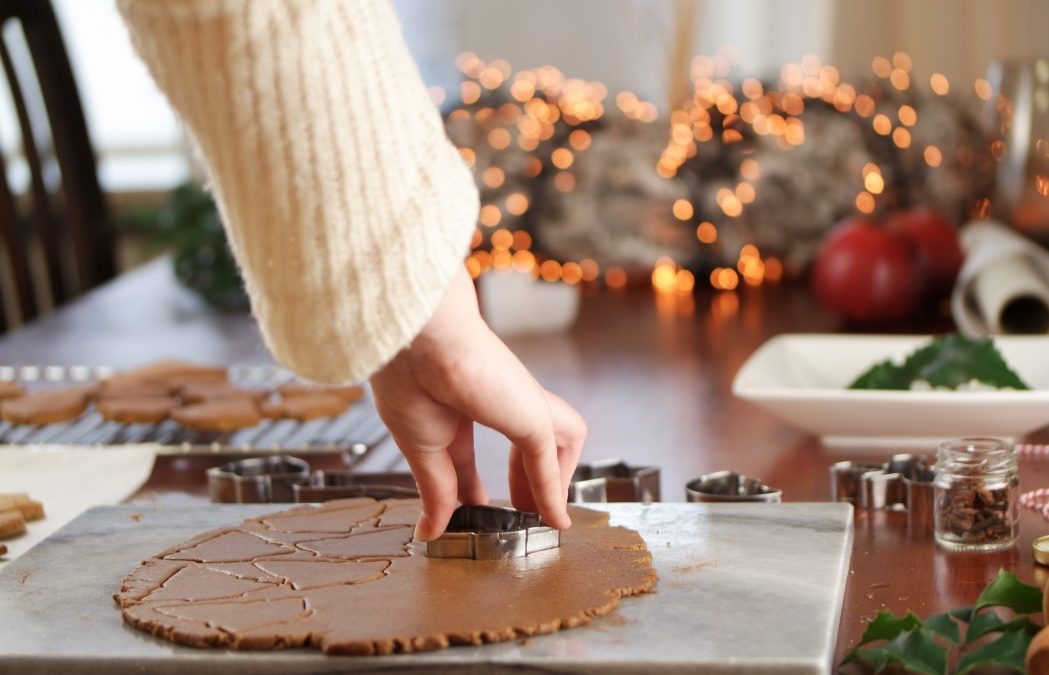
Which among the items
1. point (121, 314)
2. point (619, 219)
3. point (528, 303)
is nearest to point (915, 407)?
Result: point (528, 303)

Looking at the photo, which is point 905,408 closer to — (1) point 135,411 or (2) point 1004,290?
(2) point 1004,290

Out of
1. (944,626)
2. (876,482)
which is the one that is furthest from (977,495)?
(944,626)

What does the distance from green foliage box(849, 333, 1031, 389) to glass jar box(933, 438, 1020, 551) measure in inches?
11.4

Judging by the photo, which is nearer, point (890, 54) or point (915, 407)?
point (915, 407)

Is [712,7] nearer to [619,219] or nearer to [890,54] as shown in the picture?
[890,54]

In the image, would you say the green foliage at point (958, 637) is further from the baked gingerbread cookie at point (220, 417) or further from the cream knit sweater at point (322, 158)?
the baked gingerbread cookie at point (220, 417)

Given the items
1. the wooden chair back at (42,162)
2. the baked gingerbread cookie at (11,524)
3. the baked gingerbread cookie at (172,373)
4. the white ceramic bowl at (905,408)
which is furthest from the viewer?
the wooden chair back at (42,162)

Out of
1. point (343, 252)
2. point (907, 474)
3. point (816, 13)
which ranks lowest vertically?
point (907, 474)

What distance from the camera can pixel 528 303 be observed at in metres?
1.95

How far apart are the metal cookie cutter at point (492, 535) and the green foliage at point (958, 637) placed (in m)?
0.23

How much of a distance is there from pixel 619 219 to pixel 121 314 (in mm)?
743

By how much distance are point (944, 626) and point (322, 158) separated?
430 millimetres

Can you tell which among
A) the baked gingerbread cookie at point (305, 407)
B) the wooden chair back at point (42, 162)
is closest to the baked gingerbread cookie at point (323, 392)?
the baked gingerbread cookie at point (305, 407)

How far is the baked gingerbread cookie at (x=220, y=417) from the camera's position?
144 centimetres
